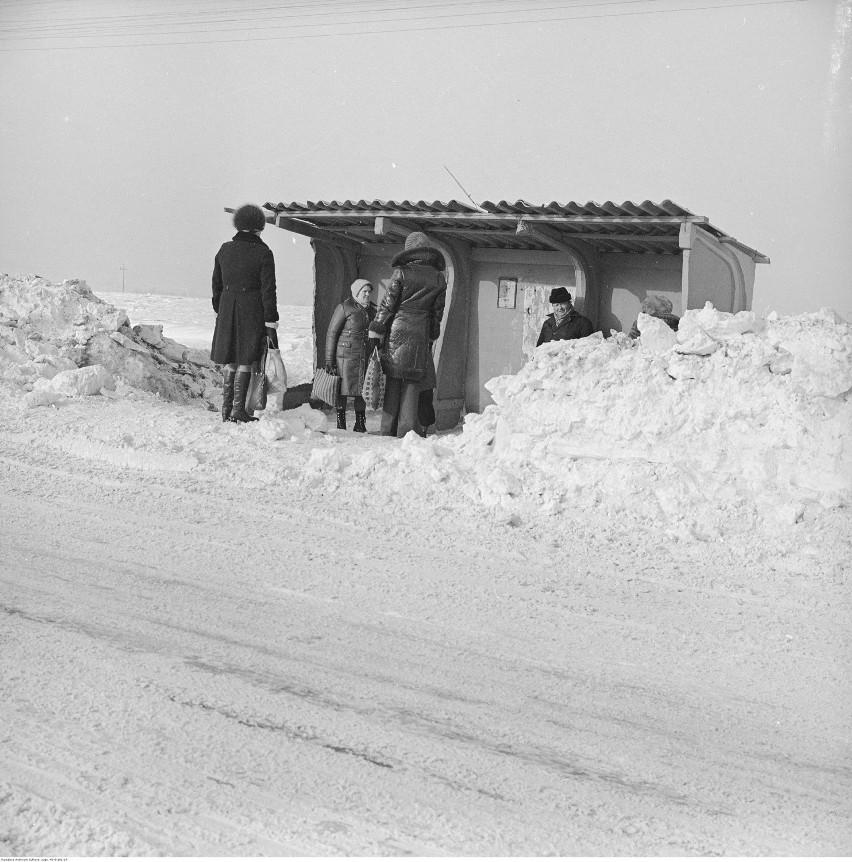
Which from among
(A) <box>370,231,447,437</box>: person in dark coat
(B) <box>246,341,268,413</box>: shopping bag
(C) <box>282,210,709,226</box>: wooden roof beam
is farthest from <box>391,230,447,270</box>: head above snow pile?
(B) <box>246,341,268,413</box>: shopping bag

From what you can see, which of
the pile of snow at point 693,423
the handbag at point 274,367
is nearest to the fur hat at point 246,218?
the handbag at point 274,367

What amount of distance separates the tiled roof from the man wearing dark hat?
61 cm

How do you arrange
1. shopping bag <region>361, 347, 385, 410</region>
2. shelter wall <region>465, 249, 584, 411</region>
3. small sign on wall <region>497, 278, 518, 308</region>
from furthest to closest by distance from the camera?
small sign on wall <region>497, 278, 518, 308</region> < shelter wall <region>465, 249, 584, 411</region> < shopping bag <region>361, 347, 385, 410</region>

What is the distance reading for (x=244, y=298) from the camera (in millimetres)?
7352

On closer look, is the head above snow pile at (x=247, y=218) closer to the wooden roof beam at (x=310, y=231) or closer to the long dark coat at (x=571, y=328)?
the wooden roof beam at (x=310, y=231)

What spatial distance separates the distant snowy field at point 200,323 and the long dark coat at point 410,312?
5020mm

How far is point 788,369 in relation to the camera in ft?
18.3

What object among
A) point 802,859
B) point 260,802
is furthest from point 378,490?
point 802,859

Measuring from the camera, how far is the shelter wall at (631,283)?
8.38 meters

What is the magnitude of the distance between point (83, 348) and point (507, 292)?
5068 mm

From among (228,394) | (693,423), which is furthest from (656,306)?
(228,394)

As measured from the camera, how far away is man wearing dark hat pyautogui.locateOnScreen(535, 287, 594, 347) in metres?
7.66

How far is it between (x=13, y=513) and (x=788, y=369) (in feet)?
16.2

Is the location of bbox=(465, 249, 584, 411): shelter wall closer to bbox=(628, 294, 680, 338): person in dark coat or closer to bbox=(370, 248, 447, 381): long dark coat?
bbox=(628, 294, 680, 338): person in dark coat
